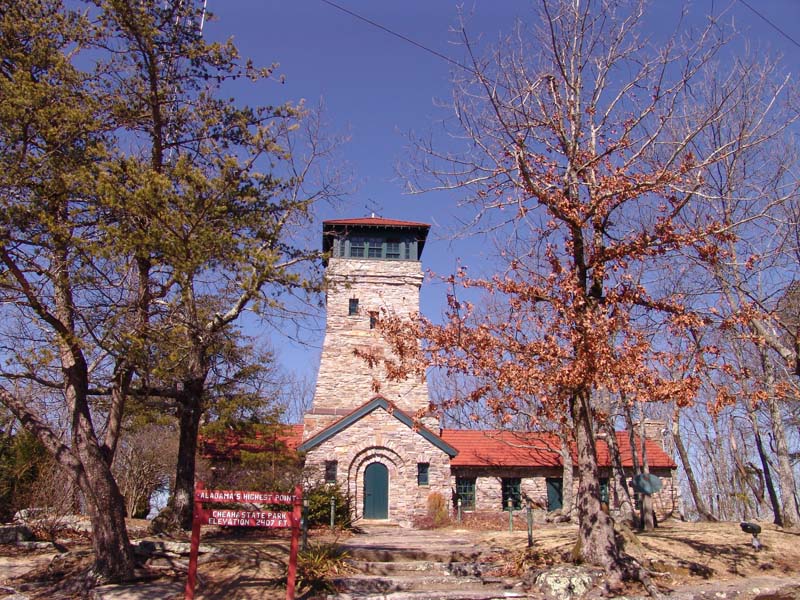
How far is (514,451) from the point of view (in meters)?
24.2

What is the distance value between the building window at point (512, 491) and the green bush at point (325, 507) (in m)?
7.43

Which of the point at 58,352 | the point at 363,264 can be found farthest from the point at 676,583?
the point at 363,264

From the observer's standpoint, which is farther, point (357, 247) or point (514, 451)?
point (357, 247)

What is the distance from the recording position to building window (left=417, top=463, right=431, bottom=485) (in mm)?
21828

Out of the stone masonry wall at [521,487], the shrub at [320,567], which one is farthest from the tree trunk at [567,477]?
the shrub at [320,567]

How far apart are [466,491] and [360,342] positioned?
725 cm

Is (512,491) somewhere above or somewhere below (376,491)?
below

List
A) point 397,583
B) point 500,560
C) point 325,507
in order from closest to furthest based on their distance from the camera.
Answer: point 397,583
point 500,560
point 325,507

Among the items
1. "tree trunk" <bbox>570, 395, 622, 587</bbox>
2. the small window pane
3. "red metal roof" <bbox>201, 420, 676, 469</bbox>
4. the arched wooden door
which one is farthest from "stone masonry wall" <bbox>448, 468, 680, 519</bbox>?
"tree trunk" <bbox>570, 395, 622, 587</bbox>

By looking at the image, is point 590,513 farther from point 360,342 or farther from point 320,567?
point 360,342

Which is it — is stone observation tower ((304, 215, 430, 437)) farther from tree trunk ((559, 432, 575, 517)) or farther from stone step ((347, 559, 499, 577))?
stone step ((347, 559, 499, 577))

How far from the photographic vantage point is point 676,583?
9.67 meters

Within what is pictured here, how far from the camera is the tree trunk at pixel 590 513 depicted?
941cm

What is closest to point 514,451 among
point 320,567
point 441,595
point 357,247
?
point 357,247
